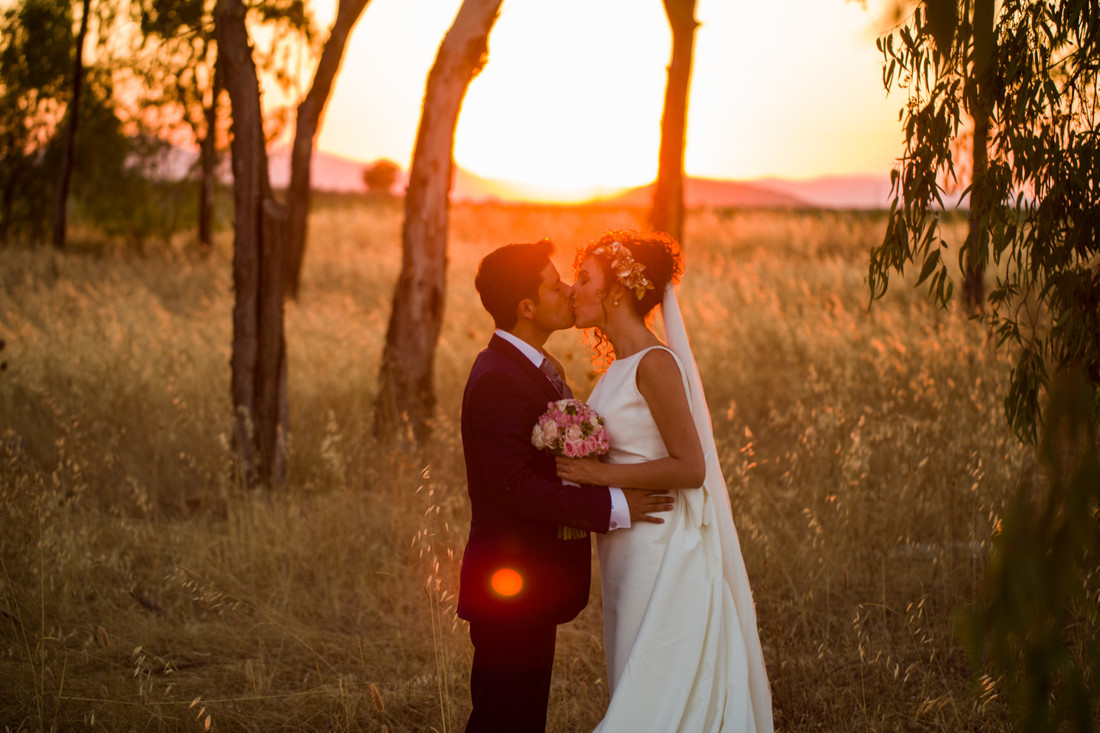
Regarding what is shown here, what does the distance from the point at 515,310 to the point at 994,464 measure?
154 inches

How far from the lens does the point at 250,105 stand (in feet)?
19.5

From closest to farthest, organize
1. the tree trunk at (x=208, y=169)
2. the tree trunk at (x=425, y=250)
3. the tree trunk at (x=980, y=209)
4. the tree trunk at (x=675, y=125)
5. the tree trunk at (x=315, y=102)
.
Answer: the tree trunk at (x=980, y=209), the tree trunk at (x=425, y=250), the tree trunk at (x=315, y=102), the tree trunk at (x=675, y=125), the tree trunk at (x=208, y=169)

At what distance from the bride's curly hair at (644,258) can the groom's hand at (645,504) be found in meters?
0.63

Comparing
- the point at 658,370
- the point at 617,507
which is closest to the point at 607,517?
the point at 617,507

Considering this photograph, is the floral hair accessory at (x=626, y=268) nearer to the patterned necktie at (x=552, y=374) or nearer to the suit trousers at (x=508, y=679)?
the patterned necktie at (x=552, y=374)

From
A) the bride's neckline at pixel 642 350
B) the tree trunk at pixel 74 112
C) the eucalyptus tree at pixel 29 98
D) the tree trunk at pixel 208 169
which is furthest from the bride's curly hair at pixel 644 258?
the eucalyptus tree at pixel 29 98

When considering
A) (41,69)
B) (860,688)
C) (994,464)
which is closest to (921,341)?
(994,464)

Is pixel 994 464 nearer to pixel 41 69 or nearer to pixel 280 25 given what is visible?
pixel 280 25

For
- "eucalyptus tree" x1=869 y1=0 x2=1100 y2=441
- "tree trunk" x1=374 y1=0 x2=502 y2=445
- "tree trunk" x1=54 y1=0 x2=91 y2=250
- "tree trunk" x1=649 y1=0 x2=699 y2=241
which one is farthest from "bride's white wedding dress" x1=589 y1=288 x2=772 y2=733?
"tree trunk" x1=54 y1=0 x2=91 y2=250

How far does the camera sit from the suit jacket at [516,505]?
8.34 feet

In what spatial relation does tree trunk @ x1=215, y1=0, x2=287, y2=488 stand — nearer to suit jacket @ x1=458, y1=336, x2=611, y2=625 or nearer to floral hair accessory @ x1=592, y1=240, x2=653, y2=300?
suit jacket @ x1=458, y1=336, x2=611, y2=625

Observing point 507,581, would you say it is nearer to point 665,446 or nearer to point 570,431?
point 570,431

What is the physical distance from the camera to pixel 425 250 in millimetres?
6977

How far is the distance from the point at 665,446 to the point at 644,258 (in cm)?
64
